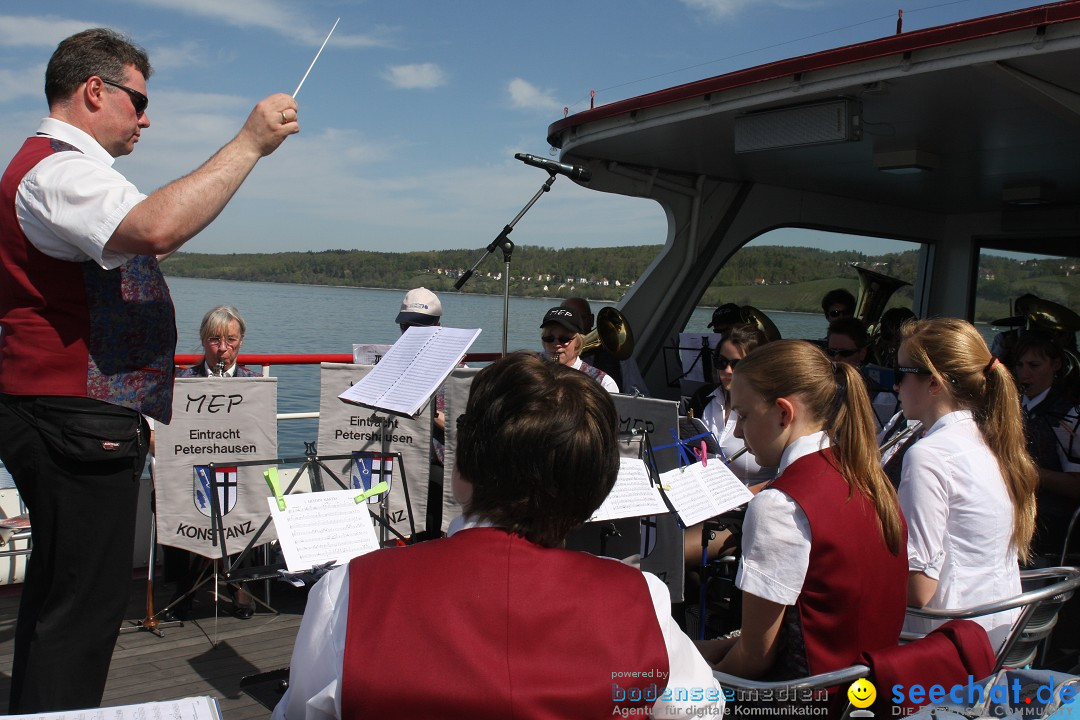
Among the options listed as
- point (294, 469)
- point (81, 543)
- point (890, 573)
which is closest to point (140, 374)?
point (81, 543)

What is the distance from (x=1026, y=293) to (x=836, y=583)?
8.04 metres

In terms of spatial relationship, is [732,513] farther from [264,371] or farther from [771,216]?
[771,216]

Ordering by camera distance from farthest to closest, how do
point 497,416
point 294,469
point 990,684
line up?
point 294,469, point 990,684, point 497,416

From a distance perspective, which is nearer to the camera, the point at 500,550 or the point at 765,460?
the point at 500,550

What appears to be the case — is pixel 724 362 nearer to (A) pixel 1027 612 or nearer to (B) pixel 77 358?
(A) pixel 1027 612

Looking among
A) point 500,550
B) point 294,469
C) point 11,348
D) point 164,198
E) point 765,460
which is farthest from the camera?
point 294,469

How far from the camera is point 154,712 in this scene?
1.19 meters

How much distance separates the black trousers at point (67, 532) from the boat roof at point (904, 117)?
3.77m

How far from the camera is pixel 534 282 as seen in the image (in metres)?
7.89

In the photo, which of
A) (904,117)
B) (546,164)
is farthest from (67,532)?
(904,117)

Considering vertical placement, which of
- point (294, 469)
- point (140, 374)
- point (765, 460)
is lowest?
point (294, 469)

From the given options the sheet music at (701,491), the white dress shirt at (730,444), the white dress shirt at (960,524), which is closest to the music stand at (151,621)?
the sheet music at (701,491)

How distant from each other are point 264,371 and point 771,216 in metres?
5.27

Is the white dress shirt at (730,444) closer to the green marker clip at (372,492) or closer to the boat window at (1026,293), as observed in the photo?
the green marker clip at (372,492)
